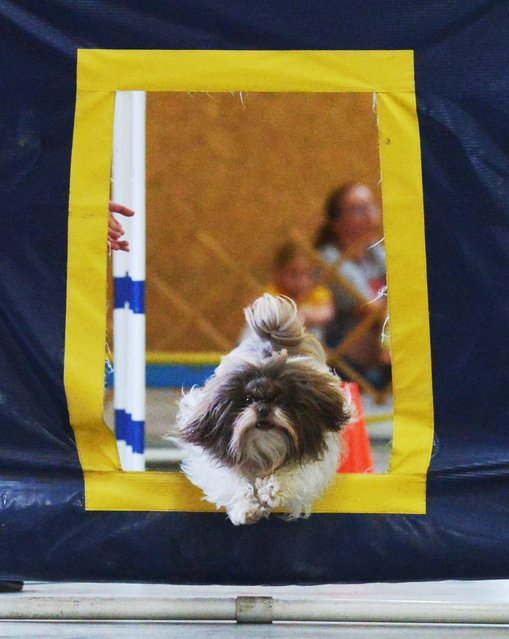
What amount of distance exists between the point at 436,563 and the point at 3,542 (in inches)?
54.4

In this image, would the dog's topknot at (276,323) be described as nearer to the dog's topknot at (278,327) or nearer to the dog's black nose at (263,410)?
the dog's topknot at (278,327)

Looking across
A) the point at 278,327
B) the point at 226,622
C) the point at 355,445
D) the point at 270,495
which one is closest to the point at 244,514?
the point at 270,495

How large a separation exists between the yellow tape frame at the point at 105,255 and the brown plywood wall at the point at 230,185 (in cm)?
846

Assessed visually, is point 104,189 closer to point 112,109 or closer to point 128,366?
point 112,109

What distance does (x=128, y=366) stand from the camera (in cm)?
554

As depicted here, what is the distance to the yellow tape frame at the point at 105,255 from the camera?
417 cm

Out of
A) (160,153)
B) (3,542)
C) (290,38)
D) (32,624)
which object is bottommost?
(32,624)

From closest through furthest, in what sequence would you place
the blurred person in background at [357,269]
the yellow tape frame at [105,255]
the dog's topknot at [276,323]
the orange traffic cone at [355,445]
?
the yellow tape frame at [105,255] < the dog's topknot at [276,323] < the orange traffic cone at [355,445] < the blurred person in background at [357,269]

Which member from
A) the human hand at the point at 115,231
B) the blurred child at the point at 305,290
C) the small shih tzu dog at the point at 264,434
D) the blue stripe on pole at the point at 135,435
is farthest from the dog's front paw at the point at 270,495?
the blurred child at the point at 305,290

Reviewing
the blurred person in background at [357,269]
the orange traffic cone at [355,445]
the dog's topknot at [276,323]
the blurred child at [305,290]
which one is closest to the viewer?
the dog's topknot at [276,323]

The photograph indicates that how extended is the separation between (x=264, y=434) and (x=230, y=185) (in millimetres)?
9006

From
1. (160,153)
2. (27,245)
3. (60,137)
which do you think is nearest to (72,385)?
(27,245)

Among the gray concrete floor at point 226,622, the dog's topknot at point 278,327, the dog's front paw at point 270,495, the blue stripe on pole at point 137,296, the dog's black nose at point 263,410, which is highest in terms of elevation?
the blue stripe on pole at point 137,296

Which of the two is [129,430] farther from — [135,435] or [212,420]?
[212,420]
